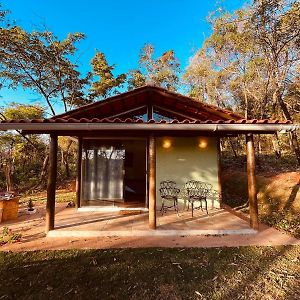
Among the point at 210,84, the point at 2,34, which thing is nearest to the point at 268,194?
the point at 210,84

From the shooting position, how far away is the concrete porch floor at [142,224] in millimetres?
A: 5500

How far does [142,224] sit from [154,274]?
8.05ft

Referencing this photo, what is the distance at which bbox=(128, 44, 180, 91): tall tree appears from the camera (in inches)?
871

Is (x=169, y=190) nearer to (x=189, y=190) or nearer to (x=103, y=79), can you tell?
(x=189, y=190)

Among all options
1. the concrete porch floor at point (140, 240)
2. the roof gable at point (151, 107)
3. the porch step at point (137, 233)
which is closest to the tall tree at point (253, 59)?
the roof gable at point (151, 107)

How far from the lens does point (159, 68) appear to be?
2288 cm

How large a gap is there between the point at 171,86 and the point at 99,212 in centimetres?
1682

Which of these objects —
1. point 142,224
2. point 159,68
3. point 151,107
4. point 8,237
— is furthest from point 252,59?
point 8,237

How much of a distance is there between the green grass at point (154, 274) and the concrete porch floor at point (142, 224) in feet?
3.10

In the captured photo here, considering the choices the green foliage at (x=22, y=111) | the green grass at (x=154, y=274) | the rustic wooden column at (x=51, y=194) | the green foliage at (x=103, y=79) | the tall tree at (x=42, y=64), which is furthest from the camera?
the green foliage at (x=103, y=79)

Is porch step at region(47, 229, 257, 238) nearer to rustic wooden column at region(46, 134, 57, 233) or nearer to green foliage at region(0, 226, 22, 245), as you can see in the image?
rustic wooden column at region(46, 134, 57, 233)

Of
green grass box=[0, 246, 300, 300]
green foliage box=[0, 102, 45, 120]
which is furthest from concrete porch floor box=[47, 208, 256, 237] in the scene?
green foliage box=[0, 102, 45, 120]

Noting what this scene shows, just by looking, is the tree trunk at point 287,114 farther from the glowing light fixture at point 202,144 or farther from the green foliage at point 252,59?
→ the glowing light fixture at point 202,144

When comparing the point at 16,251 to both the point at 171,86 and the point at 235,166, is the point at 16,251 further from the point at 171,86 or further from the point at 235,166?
the point at 171,86
